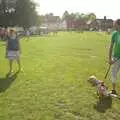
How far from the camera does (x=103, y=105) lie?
34.9 ft

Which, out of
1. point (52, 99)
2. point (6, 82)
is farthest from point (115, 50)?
point (6, 82)

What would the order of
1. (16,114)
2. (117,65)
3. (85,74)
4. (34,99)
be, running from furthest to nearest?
(85,74) → (117,65) → (34,99) → (16,114)

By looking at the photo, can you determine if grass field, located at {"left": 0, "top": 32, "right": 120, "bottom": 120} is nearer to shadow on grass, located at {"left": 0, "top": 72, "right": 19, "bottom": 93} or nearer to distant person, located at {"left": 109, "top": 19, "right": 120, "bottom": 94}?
shadow on grass, located at {"left": 0, "top": 72, "right": 19, "bottom": 93}

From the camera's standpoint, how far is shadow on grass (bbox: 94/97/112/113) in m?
10.2

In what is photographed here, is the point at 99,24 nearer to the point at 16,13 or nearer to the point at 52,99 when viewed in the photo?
the point at 16,13

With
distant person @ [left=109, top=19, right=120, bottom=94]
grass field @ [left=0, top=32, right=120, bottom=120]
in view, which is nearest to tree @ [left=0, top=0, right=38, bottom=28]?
grass field @ [left=0, top=32, right=120, bottom=120]

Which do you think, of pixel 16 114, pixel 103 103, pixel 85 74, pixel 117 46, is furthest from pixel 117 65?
pixel 85 74

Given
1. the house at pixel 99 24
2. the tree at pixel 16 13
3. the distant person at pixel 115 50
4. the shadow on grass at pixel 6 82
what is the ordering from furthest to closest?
1. the house at pixel 99 24
2. the tree at pixel 16 13
3. the shadow on grass at pixel 6 82
4. the distant person at pixel 115 50

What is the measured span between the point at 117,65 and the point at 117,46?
1.73 feet

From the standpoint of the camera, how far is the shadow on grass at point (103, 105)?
10.2m

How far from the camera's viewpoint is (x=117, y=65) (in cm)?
1183

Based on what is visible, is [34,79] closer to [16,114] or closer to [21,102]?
[21,102]

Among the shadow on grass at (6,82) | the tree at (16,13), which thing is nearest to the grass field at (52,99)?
the shadow on grass at (6,82)

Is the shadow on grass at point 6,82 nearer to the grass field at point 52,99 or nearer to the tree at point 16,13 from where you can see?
the grass field at point 52,99
